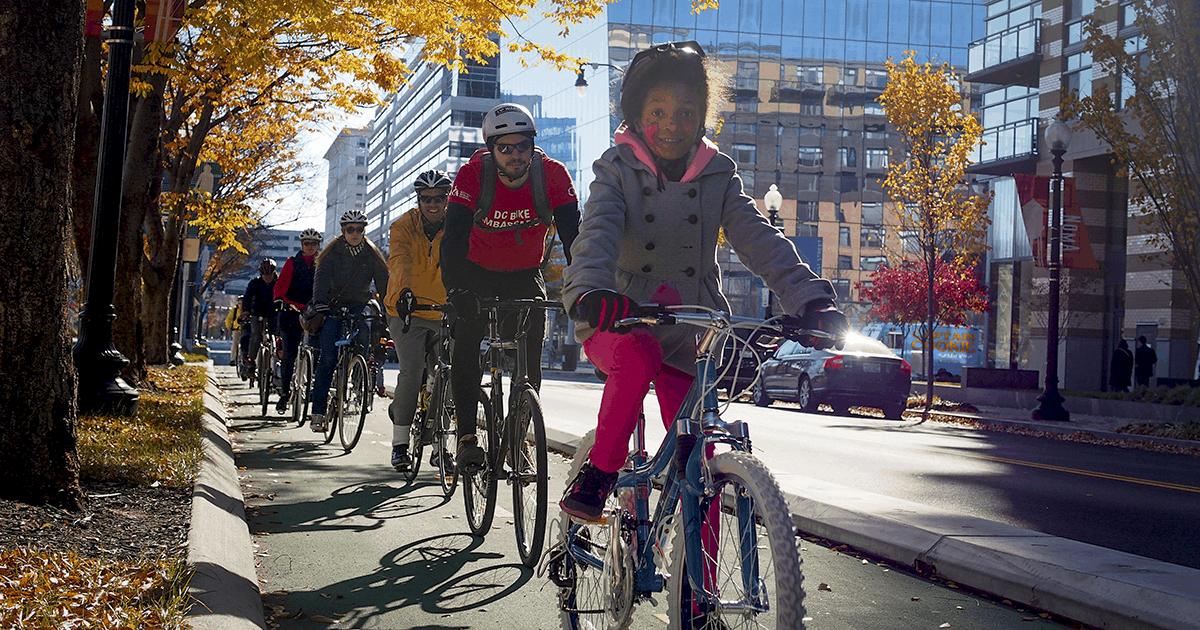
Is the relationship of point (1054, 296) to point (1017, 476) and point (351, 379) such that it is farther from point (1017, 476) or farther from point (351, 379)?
point (351, 379)

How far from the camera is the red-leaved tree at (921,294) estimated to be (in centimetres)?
4066

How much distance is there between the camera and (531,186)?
5902mm

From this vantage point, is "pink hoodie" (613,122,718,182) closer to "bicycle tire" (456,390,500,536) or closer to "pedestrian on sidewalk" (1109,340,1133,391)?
"bicycle tire" (456,390,500,536)

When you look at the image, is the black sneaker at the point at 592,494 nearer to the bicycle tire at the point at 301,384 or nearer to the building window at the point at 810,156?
the bicycle tire at the point at 301,384

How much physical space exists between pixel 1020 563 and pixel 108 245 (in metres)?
7.17

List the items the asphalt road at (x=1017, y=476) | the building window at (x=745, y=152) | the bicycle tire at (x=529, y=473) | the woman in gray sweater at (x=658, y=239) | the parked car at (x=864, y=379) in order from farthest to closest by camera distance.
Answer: the building window at (x=745, y=152) → the parked car at (x=864, y=379) → the asphalt road at (x=1017, y=476) → the bicycle tire at (x=529, y=473) → the woman in gray sweater at (x=658, y=239)

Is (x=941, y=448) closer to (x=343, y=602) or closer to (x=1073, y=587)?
(x=1073, y=587)

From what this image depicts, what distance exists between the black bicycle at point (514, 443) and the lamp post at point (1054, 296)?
16.6m

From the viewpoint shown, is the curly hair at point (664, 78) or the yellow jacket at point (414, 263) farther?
the yellow jacket at point (414, 263)

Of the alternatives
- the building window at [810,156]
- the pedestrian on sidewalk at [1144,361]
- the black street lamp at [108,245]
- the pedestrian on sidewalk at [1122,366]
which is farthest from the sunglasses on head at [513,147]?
the building window at [810,156]

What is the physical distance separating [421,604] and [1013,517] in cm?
468

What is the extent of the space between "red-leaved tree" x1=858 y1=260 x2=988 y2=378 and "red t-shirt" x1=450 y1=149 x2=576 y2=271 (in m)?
34.8

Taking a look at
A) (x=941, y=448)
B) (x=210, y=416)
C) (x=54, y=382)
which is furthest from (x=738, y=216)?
(x=941, y=448)

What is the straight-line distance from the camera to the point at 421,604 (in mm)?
4645
